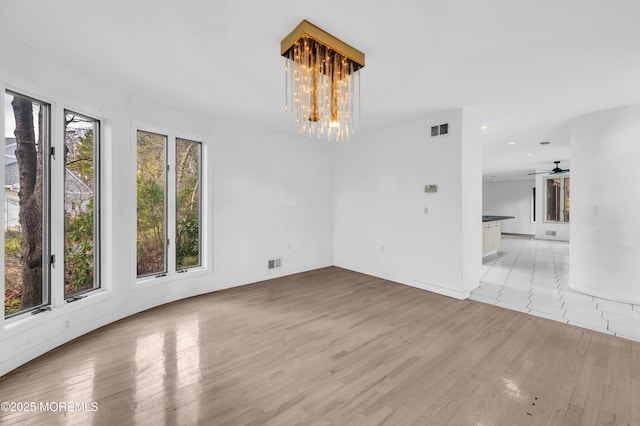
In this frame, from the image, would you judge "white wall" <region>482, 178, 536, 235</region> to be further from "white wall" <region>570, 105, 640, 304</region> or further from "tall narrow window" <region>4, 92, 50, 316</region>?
"tall narrow window" <region>4, 92, 50, 316</region>

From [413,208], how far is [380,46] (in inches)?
110

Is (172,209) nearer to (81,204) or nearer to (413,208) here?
(81,204)

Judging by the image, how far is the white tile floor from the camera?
10.2ft

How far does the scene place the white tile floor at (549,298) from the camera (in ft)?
10.2

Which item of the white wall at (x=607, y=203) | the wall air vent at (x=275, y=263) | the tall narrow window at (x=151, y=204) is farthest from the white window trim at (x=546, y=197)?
the tall narrow window at (x=151, y=204)

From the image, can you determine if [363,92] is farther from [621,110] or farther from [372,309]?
[621,110]

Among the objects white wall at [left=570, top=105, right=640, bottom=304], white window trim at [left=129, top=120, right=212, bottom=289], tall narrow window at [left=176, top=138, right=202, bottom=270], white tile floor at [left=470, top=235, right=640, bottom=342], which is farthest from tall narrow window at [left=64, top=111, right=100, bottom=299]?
white wall at [left=570, top=105, right=640, bottom=304]

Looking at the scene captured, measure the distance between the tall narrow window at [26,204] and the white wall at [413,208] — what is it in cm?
459

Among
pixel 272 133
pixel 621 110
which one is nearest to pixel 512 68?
pixel 621 110

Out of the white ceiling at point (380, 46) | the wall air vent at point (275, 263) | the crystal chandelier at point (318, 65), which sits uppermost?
the white ceiling at point (380, 46)

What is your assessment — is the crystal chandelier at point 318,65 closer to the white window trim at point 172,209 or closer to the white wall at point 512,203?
the white window trim at point 172,209

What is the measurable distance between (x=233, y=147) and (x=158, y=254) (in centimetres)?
205

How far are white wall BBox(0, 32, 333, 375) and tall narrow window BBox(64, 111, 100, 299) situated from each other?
4.2 inches

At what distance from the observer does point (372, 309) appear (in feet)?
11.6
